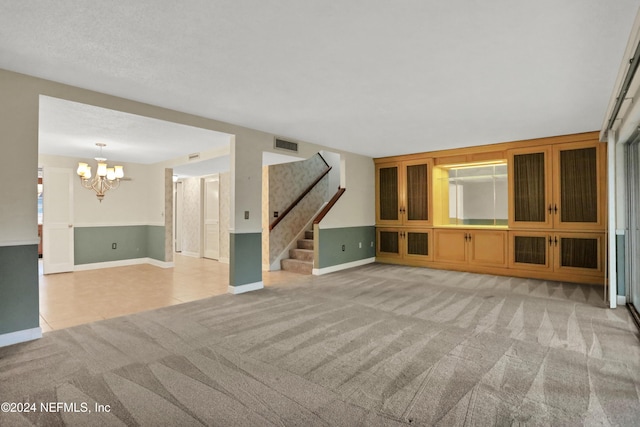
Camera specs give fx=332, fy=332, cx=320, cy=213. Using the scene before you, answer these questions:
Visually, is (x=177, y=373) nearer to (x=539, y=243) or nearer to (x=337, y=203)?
(x=337, y=203)

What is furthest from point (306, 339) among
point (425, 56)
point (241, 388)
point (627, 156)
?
point (627, 156)

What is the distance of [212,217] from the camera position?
883 cm

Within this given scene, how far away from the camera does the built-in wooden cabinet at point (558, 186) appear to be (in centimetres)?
535

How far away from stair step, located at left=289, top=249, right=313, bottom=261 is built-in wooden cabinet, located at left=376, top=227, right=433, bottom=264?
1.79 m

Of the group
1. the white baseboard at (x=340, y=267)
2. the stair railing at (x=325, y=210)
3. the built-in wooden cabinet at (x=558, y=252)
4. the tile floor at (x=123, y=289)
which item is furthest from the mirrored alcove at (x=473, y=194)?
the tile floor at (x=123, y=289)

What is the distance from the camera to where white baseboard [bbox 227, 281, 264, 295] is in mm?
4849

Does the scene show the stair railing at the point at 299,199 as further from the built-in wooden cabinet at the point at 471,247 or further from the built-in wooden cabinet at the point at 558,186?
the built-in wooden cabinet at the point at 558,186

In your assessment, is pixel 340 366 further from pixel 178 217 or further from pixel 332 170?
pixel 178 217

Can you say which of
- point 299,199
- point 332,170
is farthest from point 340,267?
point 332,170

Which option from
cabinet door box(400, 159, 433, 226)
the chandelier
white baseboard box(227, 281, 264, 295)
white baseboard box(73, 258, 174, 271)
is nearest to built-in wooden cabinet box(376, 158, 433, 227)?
cabinet door box(400, 159, 433, 226)

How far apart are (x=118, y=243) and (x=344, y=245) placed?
511cm

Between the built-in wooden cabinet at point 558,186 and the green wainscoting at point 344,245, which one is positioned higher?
the built-in wooden cabinet at point 558,186

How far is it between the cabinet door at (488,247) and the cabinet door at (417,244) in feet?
2.69

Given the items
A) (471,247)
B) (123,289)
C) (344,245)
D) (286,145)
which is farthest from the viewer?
(344,245)
